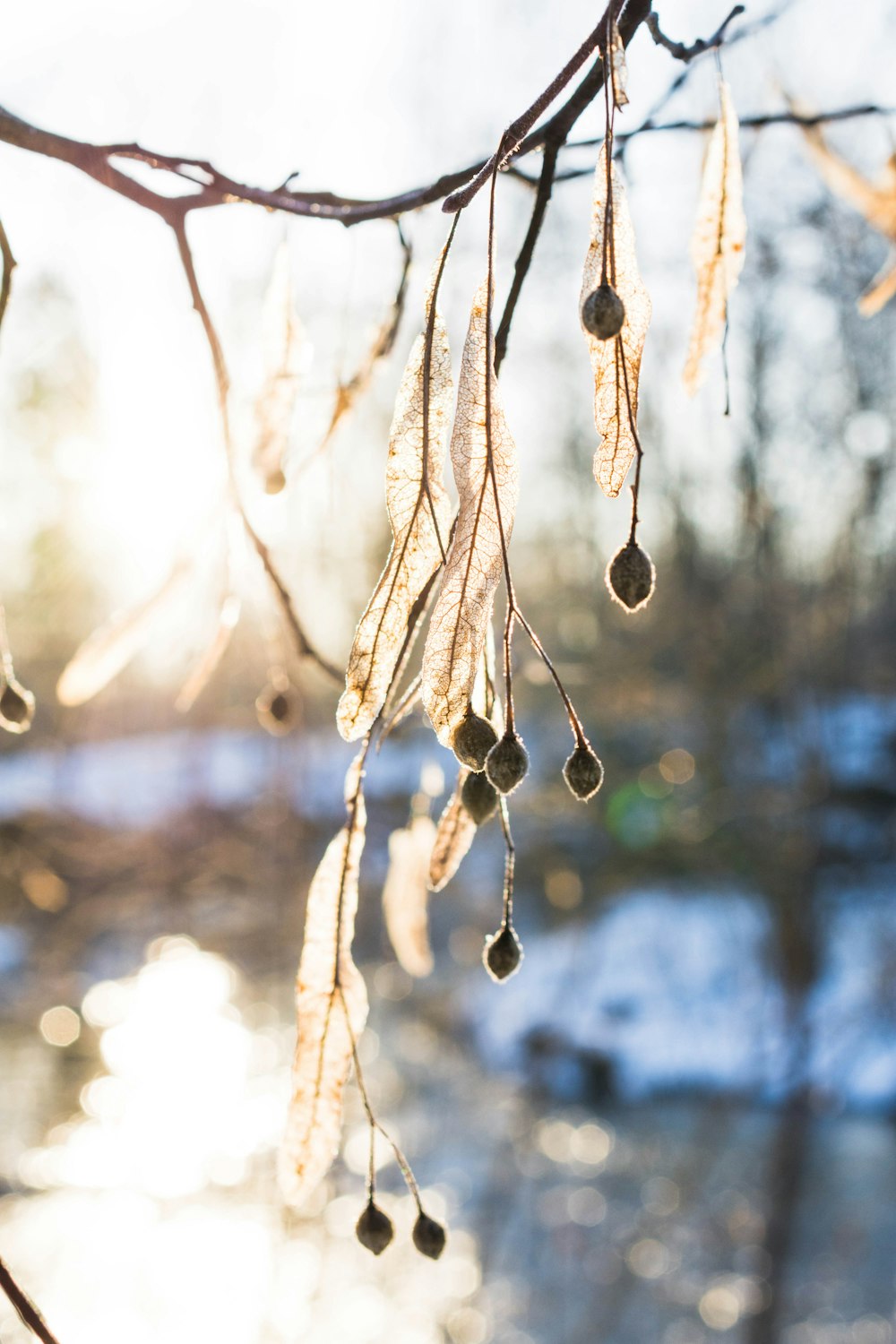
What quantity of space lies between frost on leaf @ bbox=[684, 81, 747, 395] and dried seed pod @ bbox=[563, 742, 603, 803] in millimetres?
339

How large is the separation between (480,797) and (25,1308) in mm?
340

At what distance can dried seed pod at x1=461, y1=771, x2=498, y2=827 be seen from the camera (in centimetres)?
64

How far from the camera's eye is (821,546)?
292 inches

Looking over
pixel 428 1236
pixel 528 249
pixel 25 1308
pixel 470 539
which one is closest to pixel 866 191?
pixel 528 249

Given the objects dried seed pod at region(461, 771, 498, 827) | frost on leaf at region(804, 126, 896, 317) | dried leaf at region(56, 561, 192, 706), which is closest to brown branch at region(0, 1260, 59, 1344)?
dried seed pod at region(461, 771, 498, 827)

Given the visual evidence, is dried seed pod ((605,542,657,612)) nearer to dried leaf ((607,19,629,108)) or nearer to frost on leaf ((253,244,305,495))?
dried leaf ((607,19,629,108))

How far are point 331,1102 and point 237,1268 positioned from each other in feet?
23.2

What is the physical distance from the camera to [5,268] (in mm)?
721

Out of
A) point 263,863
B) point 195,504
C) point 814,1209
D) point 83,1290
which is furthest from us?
point 263,863

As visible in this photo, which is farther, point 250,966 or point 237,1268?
point 250,966

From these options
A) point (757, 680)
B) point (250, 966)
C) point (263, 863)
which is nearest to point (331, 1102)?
point (757, 680)

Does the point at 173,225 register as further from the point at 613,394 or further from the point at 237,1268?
the point at 237,1268

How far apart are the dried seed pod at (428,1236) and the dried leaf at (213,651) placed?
469 mm

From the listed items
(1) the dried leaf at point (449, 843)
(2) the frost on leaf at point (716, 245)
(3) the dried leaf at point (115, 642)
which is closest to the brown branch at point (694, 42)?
(2) the frost on leaf at point (716, 245)
